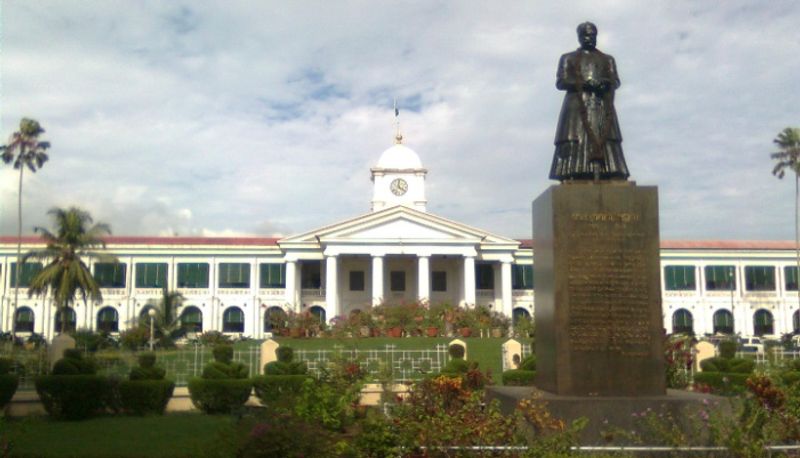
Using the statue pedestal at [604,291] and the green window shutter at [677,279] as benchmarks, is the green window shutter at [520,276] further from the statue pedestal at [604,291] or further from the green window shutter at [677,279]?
the statue pedestal at [604,291]

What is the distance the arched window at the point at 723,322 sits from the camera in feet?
156

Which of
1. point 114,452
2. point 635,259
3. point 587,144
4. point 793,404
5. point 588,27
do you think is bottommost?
point 114,452

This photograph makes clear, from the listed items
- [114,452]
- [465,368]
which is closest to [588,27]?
[114,452]

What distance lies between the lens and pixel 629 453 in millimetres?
7082

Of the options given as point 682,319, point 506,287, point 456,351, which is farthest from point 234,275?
point 456,351

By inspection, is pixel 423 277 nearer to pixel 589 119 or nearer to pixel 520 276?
pixel 520 276

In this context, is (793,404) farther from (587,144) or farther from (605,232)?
→ (587,144)

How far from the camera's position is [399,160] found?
50.1 meters

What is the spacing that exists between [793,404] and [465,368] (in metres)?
8.44

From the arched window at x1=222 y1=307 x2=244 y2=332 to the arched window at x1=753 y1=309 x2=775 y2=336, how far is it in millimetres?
30557

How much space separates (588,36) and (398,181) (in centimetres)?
4091

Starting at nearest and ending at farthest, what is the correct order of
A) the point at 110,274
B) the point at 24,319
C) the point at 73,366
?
1. the point at 73,366
2. the point at 24,319
3. the point at 110,274

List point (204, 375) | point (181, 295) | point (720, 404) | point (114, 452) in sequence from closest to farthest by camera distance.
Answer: point (720, 404)
point (114, 452)
point (204, 375)
point (181, 295)

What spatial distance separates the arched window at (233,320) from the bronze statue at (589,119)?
131 ft
